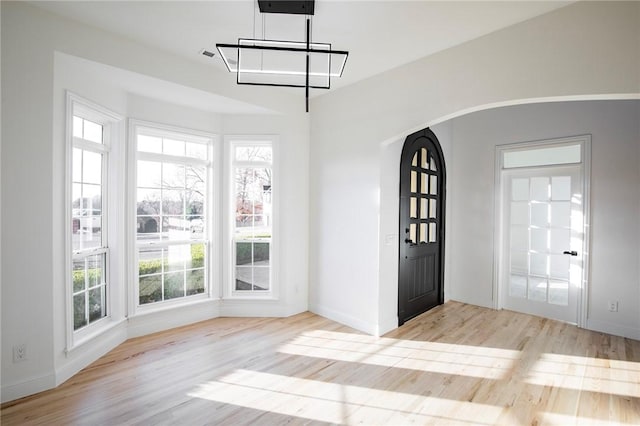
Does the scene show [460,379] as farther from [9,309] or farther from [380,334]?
[9,309]

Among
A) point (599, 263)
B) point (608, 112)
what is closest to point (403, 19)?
point (608, 112)

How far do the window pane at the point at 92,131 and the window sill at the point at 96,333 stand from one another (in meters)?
1.90

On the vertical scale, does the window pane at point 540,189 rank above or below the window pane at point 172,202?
above

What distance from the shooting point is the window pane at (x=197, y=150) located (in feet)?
13.7

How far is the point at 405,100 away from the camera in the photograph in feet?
11.6

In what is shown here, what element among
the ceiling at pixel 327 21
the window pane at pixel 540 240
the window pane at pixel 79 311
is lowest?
the window pane at pixel 79 311

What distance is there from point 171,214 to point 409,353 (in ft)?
10.5

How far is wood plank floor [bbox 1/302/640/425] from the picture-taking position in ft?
7.68

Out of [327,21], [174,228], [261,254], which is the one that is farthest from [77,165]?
[327,21]

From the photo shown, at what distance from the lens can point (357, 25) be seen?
9.02 ft

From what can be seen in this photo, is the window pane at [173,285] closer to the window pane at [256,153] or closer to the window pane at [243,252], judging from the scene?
the window pane at [243,252]

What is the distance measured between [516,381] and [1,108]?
4.66 meters

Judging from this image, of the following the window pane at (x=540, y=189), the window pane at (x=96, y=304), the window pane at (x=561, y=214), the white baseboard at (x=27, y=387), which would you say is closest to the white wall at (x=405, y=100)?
the window pane at (x=540, y=189)

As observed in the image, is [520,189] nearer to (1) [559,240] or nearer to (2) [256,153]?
(1) [559,240]
